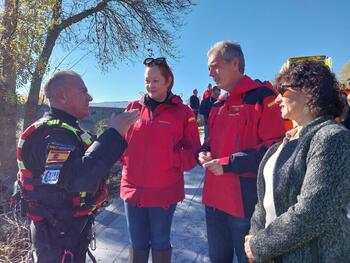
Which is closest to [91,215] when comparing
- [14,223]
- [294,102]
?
[294,102]

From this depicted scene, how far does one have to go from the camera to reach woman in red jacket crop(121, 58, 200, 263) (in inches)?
102

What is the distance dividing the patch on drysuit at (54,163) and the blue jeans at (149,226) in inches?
36.2

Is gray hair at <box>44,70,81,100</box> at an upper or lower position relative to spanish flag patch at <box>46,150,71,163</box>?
upper

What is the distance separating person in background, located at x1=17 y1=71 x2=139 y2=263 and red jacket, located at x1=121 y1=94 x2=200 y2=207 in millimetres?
414

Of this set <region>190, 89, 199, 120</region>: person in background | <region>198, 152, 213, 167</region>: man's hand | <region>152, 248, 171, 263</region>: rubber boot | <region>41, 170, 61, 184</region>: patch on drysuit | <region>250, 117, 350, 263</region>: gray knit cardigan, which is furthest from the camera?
<region>190, 89, 199, 120</region>: person in background

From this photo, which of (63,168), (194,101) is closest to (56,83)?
(63,168)

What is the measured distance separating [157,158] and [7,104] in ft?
18.5

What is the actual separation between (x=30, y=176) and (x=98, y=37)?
27.3 feet

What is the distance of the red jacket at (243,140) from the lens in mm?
2166

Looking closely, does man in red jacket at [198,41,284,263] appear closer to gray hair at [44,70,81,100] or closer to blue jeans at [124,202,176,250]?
blue jeans at [124,202,176,250]

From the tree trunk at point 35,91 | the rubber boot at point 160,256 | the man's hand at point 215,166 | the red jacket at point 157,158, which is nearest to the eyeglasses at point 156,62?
the red jacket at point 157,158

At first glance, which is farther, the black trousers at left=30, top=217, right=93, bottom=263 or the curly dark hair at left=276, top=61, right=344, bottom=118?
the black trousers at left=30, top=217, right=93, bottom=263

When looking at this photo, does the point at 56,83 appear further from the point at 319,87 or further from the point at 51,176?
the point at 319,87

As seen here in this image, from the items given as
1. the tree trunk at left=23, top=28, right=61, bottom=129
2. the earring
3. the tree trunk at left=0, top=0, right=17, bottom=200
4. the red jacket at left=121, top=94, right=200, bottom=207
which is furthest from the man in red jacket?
the tree trunk at left=23, top=28, right=61, bottom=129
